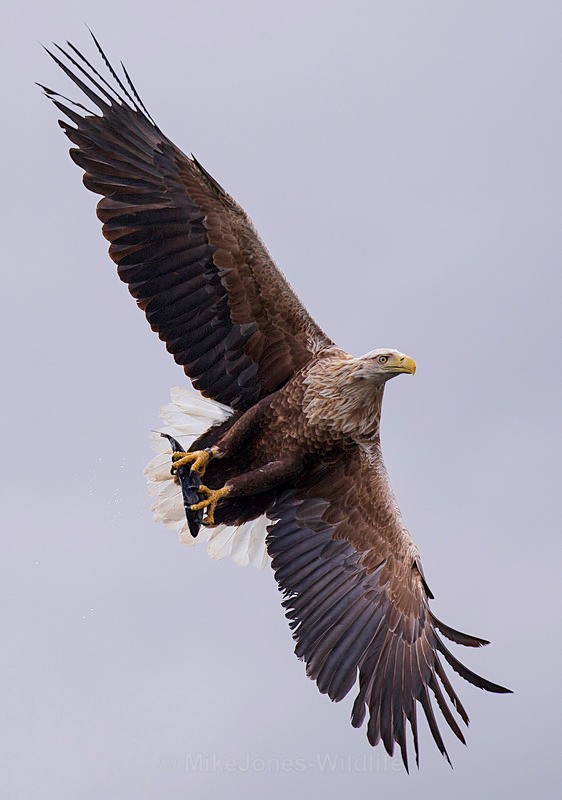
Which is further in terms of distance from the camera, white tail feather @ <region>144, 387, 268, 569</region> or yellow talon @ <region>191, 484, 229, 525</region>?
white tail feather @ <region>144, 387, 268, 569</region>

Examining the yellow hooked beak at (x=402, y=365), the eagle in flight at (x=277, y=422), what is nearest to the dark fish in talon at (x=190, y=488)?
the eagle in flight at (x=277, y=422)

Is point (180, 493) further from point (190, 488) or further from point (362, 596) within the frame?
point (362, 596)

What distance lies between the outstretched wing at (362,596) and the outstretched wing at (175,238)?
93cm

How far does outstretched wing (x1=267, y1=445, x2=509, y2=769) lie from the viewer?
10.9 meters

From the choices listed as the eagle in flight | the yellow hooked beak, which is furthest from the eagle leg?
the yellow hooked beak

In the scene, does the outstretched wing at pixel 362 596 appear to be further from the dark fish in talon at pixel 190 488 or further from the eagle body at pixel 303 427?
the dark fish in talon at pixel 190 488

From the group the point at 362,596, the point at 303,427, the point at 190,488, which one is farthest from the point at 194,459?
the point at 362,596

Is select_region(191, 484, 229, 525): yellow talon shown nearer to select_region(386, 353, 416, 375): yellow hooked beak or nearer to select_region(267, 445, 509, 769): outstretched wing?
select_region(267, 445, 509, 769): outstretched wing

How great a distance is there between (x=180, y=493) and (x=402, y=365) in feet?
5.65

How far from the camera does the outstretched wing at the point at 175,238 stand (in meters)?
10.7

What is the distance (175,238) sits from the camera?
423 inches

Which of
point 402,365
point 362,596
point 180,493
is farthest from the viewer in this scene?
point 180,493

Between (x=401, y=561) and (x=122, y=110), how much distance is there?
2984 mm

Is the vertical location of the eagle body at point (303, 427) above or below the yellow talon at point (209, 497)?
above
